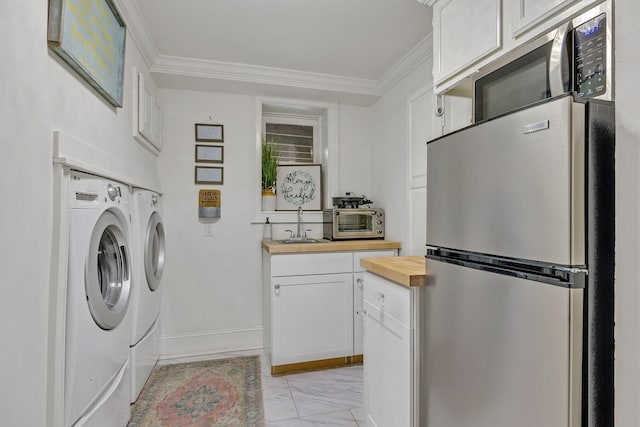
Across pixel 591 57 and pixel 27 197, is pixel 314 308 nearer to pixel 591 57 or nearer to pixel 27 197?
pixel 27 197

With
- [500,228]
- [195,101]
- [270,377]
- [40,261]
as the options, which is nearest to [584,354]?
[500,228]

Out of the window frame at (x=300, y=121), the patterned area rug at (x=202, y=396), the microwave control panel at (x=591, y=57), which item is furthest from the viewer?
the window frame at (x=300, y=121)

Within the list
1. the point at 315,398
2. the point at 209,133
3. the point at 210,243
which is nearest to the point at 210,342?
the point at 210,243

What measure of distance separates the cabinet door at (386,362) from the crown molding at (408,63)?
5.56 feet

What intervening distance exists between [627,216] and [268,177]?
293 cm

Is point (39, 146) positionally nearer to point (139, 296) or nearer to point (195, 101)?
point (139, 296)

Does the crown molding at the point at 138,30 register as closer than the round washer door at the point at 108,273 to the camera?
No

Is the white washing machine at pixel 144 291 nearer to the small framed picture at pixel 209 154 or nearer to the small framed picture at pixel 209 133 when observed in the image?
the small framed picture at pixel 209 154

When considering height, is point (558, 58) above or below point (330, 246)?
above

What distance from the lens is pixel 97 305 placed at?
1437 mm

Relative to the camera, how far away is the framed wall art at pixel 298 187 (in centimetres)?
329

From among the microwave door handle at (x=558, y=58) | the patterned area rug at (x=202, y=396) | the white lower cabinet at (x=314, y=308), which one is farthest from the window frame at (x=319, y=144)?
the microwave door handle at (x=558, y=58)

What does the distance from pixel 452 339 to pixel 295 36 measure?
2.13 m

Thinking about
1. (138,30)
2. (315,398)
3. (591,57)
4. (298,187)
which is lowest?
(315,398)
